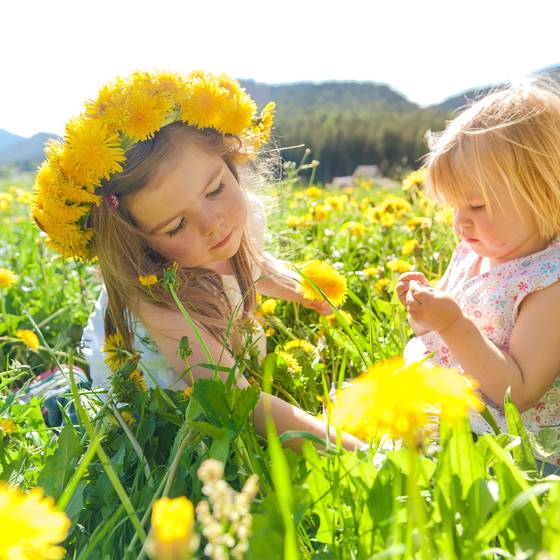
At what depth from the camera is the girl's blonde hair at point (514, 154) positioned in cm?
152

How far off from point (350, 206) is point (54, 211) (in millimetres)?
2423

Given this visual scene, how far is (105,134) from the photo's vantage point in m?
1.58

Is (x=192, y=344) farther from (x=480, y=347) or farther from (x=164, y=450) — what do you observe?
(x=480, y=347)

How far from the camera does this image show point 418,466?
33.9 inches

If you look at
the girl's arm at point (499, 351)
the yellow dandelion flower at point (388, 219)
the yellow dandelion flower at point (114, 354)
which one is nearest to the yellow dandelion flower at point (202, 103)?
the yellow dandelion flower at point (114, 354)

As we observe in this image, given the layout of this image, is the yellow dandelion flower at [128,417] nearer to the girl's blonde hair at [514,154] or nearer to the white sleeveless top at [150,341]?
the white sleeveless top at [150,341]

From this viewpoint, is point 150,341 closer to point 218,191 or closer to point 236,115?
point 218,191

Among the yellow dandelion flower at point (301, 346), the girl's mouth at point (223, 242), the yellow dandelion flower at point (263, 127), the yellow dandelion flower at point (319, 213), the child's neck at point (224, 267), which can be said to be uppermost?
the yellow dandelion flower at point (263, 127)

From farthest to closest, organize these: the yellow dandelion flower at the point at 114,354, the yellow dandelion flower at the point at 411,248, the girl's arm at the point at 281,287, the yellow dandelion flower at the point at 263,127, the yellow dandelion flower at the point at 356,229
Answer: the yellow dandelion flower at the point at 356,229
the yellow dandelion flower at the point at 411,248
the girl's arm at the point at 281,287
the yellow dandelion flower at the point at 263,127
the yellow dandelion flower at the point at 114,354

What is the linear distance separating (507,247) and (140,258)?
95 cm

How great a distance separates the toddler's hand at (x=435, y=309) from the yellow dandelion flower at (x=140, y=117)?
2.57 feet

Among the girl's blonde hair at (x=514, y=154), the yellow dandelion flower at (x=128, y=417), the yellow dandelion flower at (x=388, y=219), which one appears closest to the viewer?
the yellow dandelion flower at (x=128, y=417)

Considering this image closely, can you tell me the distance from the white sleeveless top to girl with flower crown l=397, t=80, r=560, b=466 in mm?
546

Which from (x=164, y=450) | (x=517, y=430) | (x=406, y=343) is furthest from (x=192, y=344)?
(x=517, y=430)
